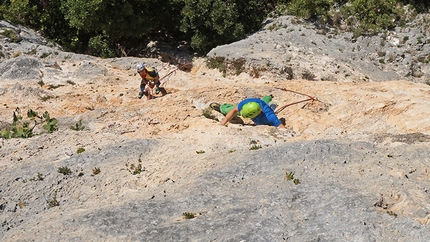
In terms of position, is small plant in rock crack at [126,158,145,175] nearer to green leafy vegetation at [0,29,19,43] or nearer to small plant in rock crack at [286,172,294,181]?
small plant in rock crack at [286,172,294,181]

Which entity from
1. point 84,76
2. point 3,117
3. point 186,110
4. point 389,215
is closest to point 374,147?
point 389,215

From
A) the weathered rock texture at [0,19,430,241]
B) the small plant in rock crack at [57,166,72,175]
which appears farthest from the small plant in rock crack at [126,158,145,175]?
the small plant in rock crack at [57,166,72,175]

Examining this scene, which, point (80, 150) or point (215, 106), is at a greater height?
point (80, 150)

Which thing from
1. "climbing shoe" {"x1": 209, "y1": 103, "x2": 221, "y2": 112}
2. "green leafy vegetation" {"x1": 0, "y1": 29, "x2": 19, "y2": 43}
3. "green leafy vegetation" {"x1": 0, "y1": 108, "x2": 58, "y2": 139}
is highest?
"green leafy vegetation" {"x1": 0, "y1": 29, "x2": 19, "y2": 43}

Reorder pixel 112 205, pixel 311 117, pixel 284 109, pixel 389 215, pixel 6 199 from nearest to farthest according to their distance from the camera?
pixel 389 215 < pixel 112 205 < pixel 6 199 < pixel 311 117 < pixel 284 109

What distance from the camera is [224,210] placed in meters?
5.84

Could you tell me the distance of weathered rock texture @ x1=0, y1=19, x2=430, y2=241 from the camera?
17.8ft

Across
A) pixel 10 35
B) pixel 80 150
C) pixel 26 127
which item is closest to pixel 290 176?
pixel 80 150

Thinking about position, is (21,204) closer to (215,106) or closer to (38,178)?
(38,178)

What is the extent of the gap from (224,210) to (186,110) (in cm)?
507

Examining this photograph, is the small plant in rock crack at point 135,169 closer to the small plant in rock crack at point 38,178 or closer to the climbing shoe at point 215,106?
the small plant in rock crack at point 38,178

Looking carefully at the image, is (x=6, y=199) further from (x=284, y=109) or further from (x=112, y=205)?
(x=284, y=109)

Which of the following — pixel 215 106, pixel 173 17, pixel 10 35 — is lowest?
pixel 215 106

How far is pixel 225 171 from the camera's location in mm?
6930
